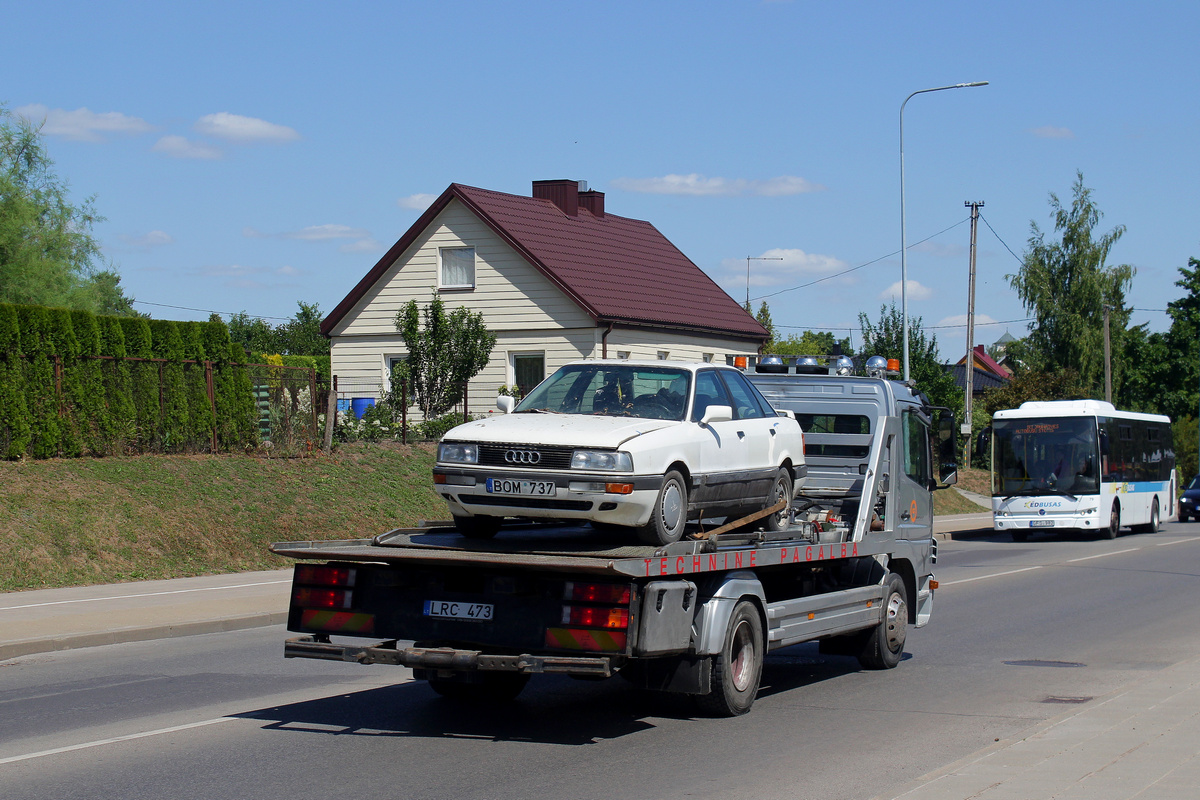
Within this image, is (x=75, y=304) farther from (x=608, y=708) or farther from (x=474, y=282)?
(x=608, y=708)

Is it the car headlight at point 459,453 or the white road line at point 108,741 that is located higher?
the car headlight at point 459,453

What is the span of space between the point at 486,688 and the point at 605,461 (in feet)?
7.44

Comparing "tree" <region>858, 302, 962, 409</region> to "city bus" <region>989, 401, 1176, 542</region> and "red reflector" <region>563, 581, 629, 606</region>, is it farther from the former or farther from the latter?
"red reflector" <region>563, 581, 629, 606</region>

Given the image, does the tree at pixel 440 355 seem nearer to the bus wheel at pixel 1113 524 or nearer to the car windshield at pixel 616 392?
the bus wheel at pixel 1113 524

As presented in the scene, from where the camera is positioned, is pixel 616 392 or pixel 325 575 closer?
pixel 325 575

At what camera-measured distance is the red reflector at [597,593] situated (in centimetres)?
740

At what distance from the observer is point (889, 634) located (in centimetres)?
1115

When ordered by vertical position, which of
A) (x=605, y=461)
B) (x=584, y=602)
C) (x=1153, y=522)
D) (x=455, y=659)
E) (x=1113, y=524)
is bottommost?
(x=1153, y=522)

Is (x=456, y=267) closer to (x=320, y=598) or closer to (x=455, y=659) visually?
(x=320, y=598)

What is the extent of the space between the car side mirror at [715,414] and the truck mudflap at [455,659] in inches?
79.8

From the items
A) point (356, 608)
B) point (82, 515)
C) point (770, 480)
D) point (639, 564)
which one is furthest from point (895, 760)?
point (82, 515)

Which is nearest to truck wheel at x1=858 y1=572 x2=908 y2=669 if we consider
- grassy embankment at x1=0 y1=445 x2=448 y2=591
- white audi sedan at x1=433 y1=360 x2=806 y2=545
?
white audi sedan at x1=433 y1=360 x2=806 y2=545

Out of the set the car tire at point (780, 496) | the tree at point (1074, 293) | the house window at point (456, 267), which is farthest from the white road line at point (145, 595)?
the tree at point (1074, 293)

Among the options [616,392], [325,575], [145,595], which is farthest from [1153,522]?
[325,575]
